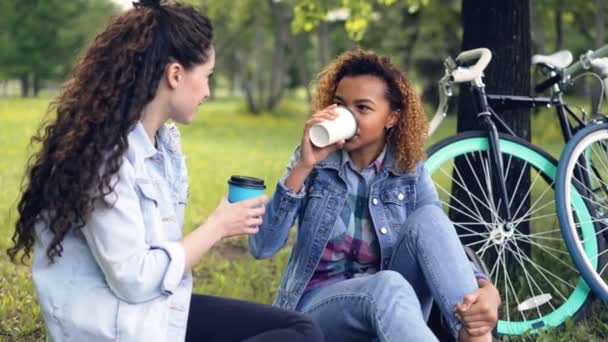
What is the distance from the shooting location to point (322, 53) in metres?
25.9

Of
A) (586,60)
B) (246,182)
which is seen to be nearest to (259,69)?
(586,60)

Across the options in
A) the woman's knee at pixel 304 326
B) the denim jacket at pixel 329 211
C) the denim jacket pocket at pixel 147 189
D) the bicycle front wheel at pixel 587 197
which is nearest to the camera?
the denim jacket pocket at pixel 147 189

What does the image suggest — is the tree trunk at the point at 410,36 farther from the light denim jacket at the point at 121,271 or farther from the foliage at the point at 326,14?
the light denim jacket at the point at 121,271

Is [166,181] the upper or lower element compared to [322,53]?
upper

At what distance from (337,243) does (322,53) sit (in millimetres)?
23295

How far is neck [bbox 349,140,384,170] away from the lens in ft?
10.0

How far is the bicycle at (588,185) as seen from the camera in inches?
140

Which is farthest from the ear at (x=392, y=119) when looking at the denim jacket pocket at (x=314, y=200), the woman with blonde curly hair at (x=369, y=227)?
the denim jacket pocket at (x=314, y=200)

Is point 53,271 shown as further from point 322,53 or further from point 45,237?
point 322,53

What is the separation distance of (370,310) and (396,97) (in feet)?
2.78

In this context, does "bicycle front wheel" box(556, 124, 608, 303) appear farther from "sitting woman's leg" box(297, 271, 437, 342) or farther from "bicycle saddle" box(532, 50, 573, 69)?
"sitting woman's leg" box(297, 271, 437, 342)

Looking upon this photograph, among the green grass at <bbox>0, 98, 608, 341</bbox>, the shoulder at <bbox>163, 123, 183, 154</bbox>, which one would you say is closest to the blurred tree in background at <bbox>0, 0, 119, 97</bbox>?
Result: the green grass at <bbox>0, 98, 608, 341</bbox>

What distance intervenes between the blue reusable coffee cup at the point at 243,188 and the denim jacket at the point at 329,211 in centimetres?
51

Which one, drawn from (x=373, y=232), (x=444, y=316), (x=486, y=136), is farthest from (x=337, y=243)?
(x=486, y=136)
